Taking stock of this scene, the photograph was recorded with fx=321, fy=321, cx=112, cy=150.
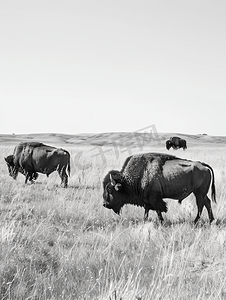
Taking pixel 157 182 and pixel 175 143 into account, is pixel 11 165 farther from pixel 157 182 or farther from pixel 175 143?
pixel 175 143

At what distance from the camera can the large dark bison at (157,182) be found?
606cm

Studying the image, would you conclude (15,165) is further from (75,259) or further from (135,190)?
(75,259)

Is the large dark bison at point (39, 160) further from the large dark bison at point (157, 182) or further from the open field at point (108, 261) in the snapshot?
the large dark bison at point (157, 182)

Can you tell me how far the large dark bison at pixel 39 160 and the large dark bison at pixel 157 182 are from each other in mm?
4886

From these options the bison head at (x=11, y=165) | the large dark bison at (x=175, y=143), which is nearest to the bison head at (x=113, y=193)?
the bison head at (x=11, y=165)

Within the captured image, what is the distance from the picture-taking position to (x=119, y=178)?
21.1ft

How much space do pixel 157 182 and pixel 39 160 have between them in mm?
6494

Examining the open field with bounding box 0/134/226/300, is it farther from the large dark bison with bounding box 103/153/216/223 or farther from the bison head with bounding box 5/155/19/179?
the bison head with bounding box 5/155/19/179

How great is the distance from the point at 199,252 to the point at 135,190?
7.43ft

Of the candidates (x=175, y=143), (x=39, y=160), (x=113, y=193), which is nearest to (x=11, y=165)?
(x=39, y=160)

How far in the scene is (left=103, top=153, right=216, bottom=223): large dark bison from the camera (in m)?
6.06

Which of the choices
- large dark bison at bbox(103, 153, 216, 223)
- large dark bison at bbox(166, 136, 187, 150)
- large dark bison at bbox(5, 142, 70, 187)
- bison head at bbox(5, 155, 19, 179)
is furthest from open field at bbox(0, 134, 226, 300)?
large dark bison at bbox(166, 136, 187, 150)

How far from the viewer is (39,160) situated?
38.0 ft

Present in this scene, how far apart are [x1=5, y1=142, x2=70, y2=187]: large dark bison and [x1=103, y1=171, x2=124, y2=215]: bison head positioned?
482cm
